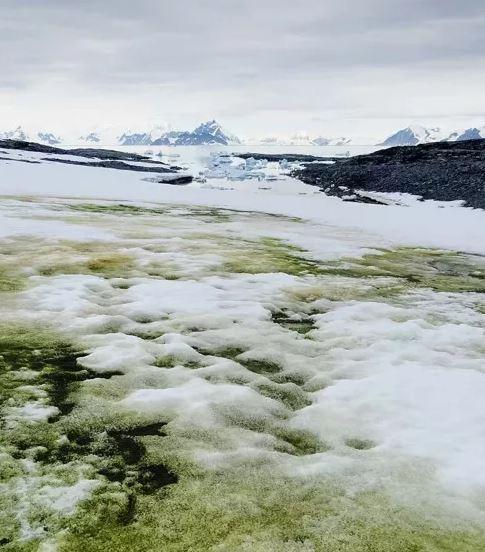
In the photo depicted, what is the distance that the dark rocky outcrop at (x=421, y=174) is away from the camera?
97.8 ft

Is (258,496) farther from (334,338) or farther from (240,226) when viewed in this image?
(240,226)

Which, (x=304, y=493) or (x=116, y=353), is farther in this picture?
(x=116, y=353)

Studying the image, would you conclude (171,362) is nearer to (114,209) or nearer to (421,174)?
(114,209)

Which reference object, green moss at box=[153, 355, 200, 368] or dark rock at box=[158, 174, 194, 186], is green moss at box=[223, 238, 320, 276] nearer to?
green moss at box=[153, 355, 200, 368]

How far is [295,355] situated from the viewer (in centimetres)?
589

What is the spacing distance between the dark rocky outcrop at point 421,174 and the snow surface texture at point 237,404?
61.9 feet

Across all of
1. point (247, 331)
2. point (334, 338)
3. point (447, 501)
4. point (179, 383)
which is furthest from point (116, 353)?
point (447, 501)

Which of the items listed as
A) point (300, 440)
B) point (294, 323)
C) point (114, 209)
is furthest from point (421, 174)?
point (300, 440)

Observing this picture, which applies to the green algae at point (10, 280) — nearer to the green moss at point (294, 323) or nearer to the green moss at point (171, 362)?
the green moss at point (171, 362)

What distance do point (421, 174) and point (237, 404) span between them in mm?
34189

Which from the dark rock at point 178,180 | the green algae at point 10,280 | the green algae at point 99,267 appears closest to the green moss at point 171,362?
the green algae at point 10,280

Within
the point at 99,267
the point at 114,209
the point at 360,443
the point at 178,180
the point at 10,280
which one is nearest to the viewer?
the point at 360,443

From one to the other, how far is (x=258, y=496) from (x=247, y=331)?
127 inches

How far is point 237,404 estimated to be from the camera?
4.64m
